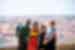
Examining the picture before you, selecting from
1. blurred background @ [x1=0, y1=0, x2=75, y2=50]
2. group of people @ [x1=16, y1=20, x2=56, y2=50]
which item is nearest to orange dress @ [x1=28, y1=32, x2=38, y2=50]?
group of people @ [x1=16, y1=20, x2=56, y2=50]

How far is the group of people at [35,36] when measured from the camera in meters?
1.06

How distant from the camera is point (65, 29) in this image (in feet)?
3.50

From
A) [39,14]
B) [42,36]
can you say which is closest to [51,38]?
[42,36]

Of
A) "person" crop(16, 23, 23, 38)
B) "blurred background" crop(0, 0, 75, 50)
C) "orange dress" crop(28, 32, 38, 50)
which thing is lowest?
"orange dress" crop(28, 32, 38, 50)

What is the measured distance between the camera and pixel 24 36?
1063 mm

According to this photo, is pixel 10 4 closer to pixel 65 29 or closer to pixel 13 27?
pixel 13 27

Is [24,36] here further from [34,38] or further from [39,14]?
[39,14]

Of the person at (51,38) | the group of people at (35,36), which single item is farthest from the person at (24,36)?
the person at (51,38)

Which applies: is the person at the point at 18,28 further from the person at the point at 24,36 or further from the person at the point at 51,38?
the person at the point at 51,38

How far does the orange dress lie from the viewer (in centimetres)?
106

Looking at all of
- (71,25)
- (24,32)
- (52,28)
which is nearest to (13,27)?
(24,32)

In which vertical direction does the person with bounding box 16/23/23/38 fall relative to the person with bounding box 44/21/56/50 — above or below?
above

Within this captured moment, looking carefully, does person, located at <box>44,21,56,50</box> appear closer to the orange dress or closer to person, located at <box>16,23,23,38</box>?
the orange dress

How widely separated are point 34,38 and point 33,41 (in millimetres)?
23
